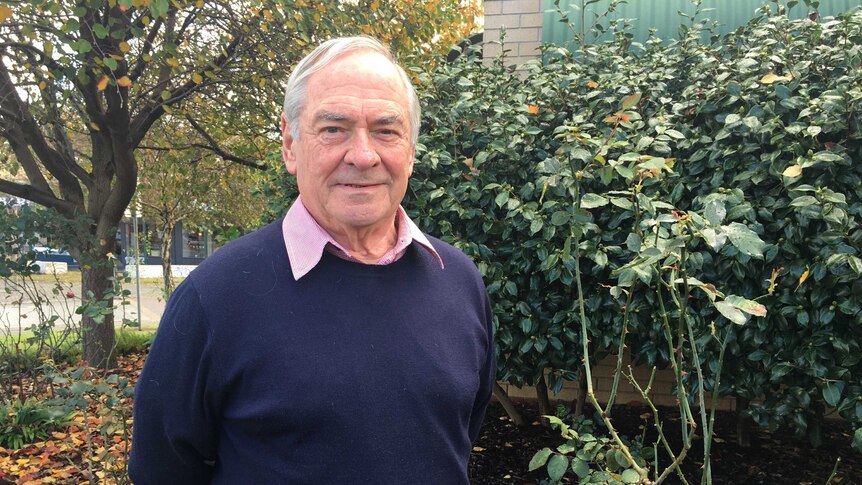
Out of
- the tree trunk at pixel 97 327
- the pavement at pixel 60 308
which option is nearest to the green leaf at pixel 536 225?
the pavement at pixel 60 308

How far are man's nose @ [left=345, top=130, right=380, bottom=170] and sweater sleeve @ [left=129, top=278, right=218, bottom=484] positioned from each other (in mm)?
494

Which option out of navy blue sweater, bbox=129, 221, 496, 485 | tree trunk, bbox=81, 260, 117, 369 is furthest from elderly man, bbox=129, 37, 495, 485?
tree trunk, bbox=81, 260, 117, 369

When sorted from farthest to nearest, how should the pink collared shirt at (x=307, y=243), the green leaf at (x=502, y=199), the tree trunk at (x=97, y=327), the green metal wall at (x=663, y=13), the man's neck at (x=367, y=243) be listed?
1. the tree trunk at (x=97, y=327)
2. the green metal wall at (x=663, y=13)
3. the green leaf at (x=502, y=199)
4. the man's neck at (x=367, y=243)
5. the pink collared shirt at (x=307, y=243)

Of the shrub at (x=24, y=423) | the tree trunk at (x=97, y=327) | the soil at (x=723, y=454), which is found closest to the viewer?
the soil at (x=723, y=454)

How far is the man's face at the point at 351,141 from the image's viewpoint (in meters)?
1.45

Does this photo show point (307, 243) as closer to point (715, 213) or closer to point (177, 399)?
point (177, 399)

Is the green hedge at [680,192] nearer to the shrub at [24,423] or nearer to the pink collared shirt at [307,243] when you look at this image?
the pink collared shirt at [307,243]

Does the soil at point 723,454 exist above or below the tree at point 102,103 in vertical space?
below

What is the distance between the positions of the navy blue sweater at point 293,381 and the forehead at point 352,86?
14.7 inches

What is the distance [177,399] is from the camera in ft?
4.43

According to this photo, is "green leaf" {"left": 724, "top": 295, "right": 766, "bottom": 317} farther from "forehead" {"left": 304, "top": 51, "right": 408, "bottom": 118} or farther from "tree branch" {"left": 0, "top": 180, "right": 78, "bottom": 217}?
"tree branch" {"left": 0, "top": 180, "right": 78, "bottom": 217}

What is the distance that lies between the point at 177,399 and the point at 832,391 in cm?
250

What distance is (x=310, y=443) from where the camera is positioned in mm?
1293

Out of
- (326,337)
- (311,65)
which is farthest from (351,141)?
Answer: (326,337)
